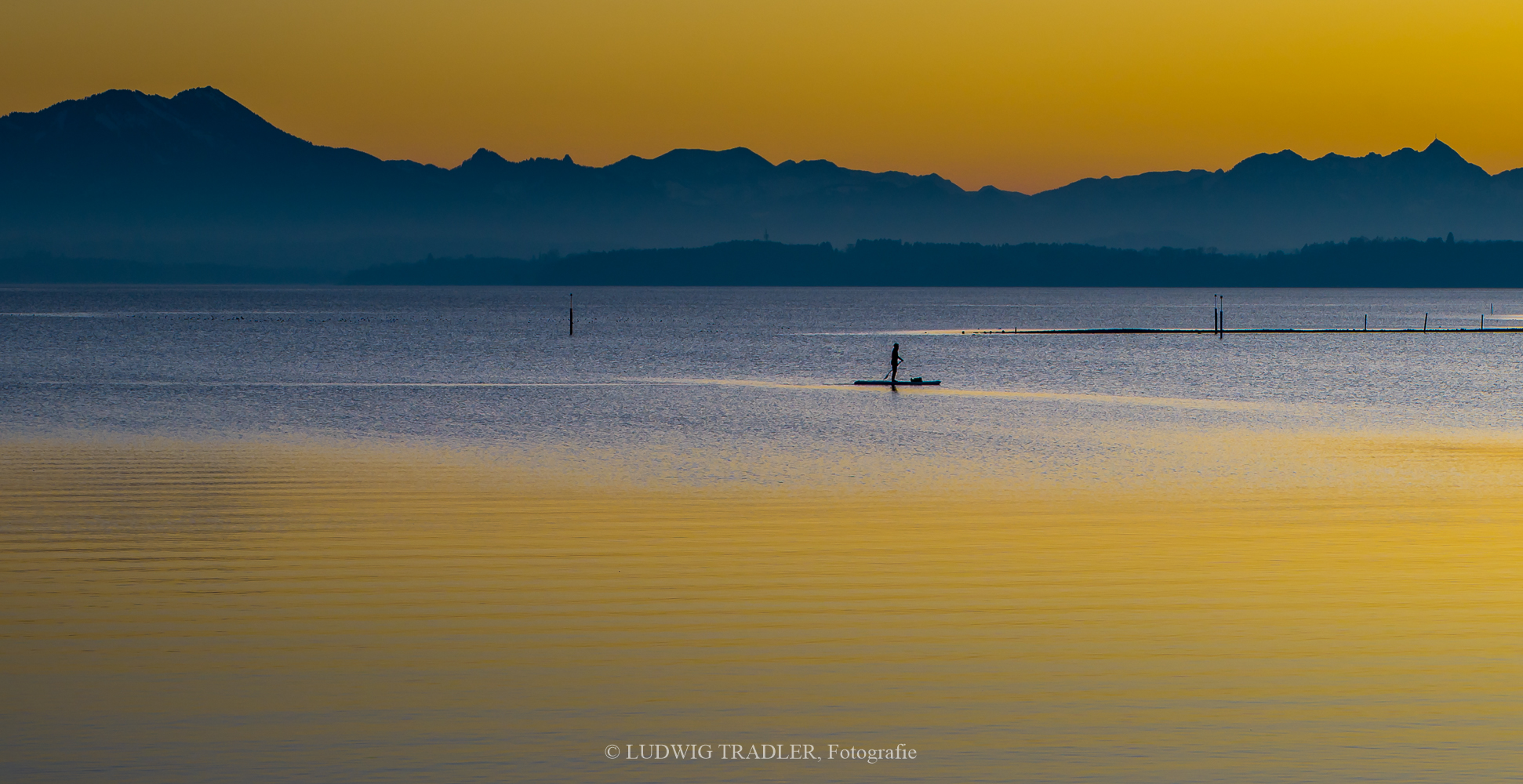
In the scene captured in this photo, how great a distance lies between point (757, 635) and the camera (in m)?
13.8

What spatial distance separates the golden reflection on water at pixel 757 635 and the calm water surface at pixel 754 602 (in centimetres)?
6

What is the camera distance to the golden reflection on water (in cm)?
1047

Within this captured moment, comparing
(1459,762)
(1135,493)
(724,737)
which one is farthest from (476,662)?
(1135,493)

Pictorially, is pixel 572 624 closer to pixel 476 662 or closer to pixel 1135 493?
pixel 476 662

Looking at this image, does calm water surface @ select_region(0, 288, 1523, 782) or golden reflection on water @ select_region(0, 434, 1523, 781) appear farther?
calm water surface @ select_region(0, 288, 1523, 782)

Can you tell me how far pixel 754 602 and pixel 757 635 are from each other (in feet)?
4.96

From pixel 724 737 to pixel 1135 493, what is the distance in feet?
52.2

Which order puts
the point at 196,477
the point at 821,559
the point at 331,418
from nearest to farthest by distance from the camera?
1. the point at 821,559
2. the point at 196,477
3. the point at 331,418

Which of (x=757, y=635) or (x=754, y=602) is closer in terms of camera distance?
(x=757, y=635)

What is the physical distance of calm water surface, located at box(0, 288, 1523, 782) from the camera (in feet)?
34.9

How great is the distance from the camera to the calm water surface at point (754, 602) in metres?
10.6

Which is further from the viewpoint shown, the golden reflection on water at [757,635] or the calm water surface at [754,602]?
the calm water surface at [754,602]

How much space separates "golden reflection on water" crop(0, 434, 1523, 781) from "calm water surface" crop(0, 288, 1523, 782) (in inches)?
2.2

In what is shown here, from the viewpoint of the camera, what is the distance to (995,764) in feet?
33.4
